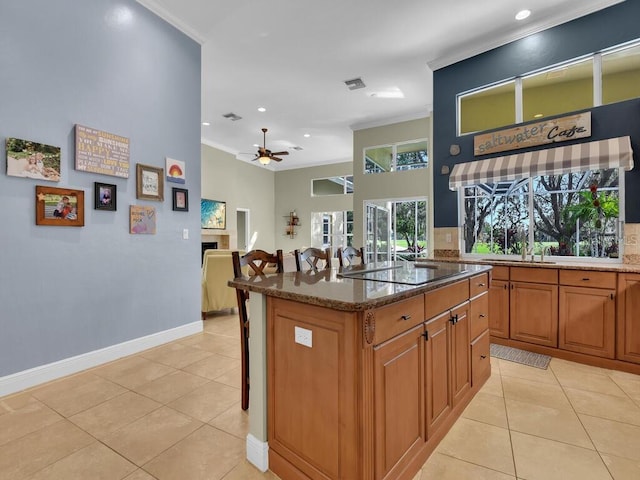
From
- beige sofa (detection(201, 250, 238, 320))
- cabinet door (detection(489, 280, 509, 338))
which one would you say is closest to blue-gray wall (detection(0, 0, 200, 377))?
beige sofa (detection(201, 250, 238, 320))

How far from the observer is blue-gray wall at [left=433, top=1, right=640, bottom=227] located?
9.93ft

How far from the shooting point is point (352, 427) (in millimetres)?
1227

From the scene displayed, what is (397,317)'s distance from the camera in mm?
1387

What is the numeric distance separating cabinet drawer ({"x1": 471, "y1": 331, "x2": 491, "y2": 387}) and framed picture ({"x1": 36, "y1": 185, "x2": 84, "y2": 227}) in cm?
342

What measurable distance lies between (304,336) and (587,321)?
2958 mm

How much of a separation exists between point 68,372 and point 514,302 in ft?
13.9

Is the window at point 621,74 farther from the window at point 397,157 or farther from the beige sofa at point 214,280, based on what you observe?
the beige sofa at point 214,280

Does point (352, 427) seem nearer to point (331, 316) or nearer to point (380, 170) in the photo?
point (331, 316)

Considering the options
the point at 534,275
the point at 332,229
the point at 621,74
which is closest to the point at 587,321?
the point at 534,275

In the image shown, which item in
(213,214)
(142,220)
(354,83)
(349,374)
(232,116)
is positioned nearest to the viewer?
(349,374)

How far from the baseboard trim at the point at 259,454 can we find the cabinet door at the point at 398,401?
2.00 feet

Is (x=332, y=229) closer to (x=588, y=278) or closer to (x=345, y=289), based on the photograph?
(x=588, y=278)

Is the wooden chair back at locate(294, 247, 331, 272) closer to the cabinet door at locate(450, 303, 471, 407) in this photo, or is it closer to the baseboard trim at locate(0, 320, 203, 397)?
the cabinet door at locate(450, 303, 471, 407)

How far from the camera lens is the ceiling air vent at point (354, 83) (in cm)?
512
